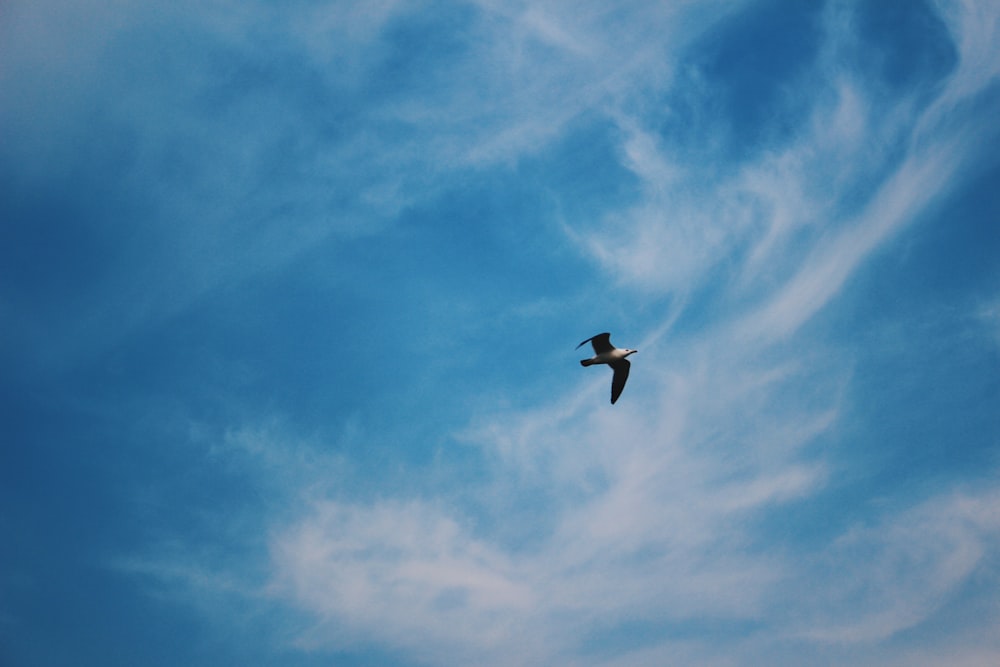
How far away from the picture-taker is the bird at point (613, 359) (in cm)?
5626

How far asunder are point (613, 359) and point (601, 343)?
1671 millimetres

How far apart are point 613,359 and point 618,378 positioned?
1.60 metres

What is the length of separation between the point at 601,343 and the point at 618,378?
323 cm

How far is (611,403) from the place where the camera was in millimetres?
57906

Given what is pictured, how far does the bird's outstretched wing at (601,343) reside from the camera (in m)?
55.5

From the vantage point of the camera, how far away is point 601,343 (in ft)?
185

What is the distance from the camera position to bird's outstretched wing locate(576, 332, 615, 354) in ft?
182

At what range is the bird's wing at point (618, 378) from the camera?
5781 cm

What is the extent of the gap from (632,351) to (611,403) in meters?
3.85

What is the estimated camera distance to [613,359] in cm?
5728

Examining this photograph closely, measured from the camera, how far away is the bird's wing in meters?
57.8

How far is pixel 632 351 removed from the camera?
57.3 m

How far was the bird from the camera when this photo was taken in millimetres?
56259
